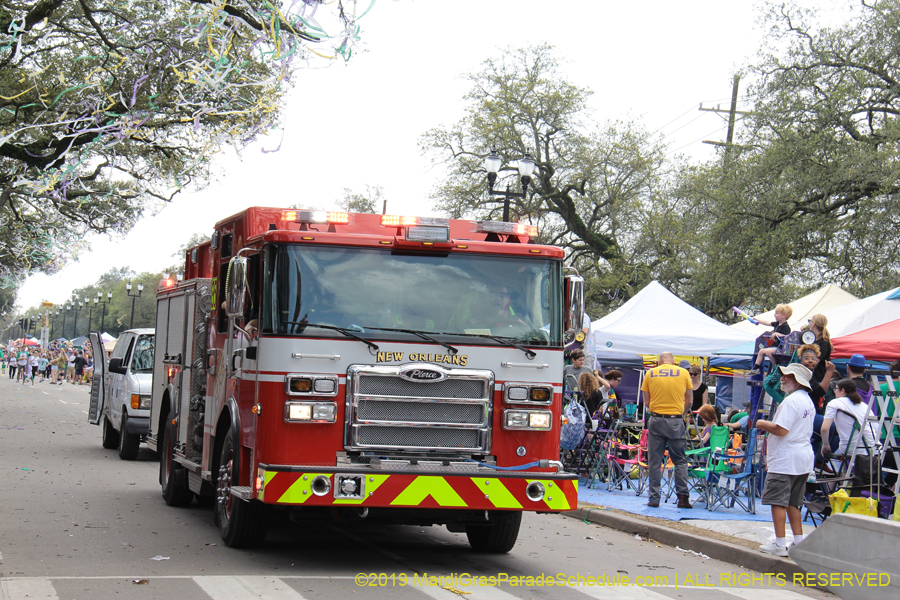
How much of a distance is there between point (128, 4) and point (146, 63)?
362cm

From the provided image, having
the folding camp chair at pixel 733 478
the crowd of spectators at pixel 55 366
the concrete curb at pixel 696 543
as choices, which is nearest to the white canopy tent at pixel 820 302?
the folding camp chair at pixel 733 478

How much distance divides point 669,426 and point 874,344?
372 cm

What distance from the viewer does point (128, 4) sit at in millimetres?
21562

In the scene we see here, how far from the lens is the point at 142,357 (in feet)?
54.4

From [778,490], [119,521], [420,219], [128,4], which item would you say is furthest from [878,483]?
[128,4]

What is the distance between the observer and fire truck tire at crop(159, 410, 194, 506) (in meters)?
11.2

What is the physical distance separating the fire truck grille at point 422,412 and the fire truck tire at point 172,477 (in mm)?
4547

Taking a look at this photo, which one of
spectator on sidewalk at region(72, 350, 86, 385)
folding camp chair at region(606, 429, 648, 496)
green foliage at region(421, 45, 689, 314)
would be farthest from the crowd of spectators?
folding camp chair at region(606, 429, 648, 496)

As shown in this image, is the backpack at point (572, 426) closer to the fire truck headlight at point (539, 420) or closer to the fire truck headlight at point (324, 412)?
the fire truck headlight at point (539, 420)

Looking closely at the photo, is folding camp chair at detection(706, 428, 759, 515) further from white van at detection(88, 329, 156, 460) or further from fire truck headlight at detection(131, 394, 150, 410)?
fire truck headlight at detection(131, 394, 150, 410)

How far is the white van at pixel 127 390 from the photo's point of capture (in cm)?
1598

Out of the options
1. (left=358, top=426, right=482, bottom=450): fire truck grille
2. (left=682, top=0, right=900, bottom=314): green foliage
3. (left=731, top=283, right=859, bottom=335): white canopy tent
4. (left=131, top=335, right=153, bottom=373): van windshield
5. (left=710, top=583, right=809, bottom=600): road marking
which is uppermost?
(left=682, top=0, right=900, bottom=314): green foliage

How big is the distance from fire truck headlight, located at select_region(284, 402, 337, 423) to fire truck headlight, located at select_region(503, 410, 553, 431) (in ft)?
4.69

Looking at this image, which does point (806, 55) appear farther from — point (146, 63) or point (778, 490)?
point (778, 490)
